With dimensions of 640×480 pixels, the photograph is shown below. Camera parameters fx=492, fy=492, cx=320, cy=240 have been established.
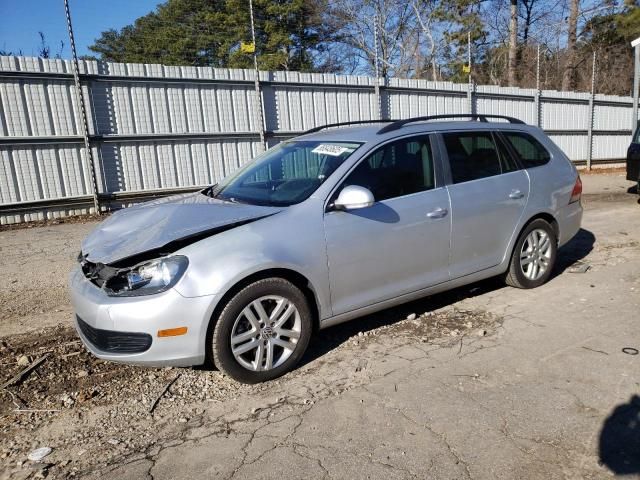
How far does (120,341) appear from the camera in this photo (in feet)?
9.78

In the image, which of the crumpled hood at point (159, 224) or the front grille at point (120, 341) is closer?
the front grille at point (120, 341)

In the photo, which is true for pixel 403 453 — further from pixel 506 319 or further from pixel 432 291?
pixel 506 319

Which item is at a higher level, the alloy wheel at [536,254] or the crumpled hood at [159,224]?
the crumpled hood at [159,224]

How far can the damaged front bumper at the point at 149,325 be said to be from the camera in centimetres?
289

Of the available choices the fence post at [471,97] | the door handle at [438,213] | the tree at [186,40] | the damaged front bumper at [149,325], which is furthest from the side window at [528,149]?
the fence post at [471,97]

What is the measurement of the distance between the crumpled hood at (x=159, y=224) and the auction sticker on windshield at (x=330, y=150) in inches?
29.6

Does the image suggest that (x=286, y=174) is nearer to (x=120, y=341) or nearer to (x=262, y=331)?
(x=262, y=331)

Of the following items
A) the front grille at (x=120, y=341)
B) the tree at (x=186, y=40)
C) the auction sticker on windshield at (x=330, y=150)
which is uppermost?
the tree at (x=186, y=40)

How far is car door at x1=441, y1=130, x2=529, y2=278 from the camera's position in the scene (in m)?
4.17

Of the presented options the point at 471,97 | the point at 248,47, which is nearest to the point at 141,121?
the point at 248,47

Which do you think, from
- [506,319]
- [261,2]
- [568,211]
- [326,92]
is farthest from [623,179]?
[261,2]

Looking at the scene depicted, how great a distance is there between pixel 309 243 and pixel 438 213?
1.23m

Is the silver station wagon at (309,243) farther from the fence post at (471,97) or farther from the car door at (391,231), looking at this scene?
the fence post at (471,97)

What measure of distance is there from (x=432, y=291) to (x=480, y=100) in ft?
41.3
